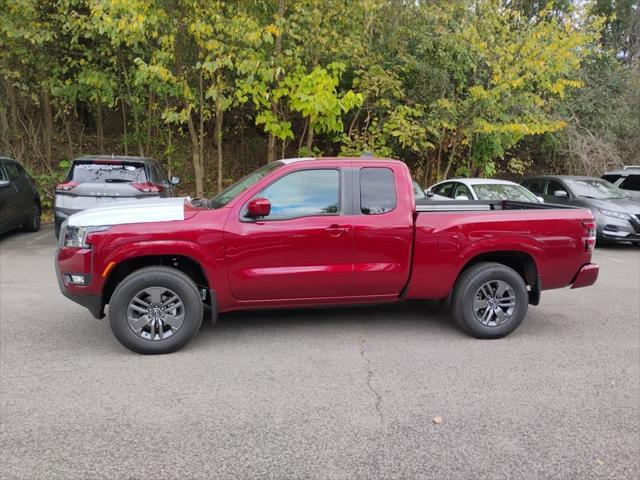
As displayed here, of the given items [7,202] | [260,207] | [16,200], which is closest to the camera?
[260,207]

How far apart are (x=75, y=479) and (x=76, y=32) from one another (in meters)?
11.8

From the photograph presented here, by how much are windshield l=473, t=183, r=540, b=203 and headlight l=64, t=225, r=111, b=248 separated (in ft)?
25.4

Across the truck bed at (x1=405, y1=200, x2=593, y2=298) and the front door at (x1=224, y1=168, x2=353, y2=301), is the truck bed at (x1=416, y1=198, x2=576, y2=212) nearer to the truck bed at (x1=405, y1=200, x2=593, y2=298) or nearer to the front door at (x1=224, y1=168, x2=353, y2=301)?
the truck bed at (x1=405, y1=200, x2=593, y2=298)

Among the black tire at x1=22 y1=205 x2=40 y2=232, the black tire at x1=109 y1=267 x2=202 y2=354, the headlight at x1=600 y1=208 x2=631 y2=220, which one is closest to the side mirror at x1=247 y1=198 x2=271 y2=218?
the black tire at x1=109 y1=267 x2=202 y2=354

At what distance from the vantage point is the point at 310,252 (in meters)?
5.03

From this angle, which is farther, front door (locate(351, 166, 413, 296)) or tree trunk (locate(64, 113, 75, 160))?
tree trunk (locate(64, 113, 75, 160))

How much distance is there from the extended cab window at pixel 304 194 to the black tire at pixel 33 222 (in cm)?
877

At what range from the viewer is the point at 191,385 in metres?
4.18

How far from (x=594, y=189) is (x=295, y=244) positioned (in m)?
9.62

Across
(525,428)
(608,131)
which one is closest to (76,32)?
(525,428)

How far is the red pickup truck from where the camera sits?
476 centimetres

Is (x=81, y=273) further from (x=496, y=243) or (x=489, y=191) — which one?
(x=489, y=191)

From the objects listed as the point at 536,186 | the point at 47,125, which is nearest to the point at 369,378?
the point at 536,186

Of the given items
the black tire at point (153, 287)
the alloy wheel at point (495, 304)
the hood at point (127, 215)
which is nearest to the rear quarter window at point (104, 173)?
the hood at point (127, 215)
